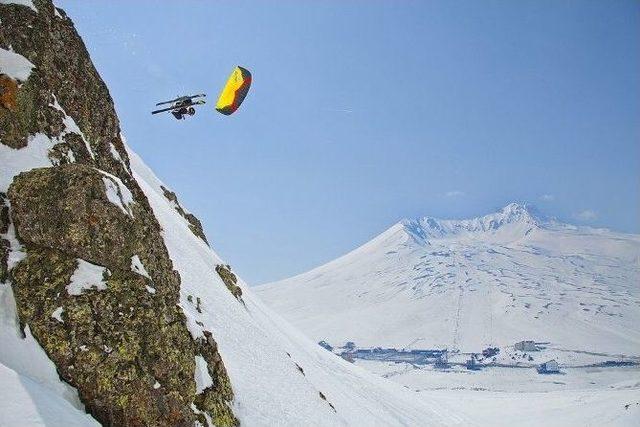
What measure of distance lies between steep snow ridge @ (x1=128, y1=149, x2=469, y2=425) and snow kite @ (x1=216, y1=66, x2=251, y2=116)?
938 cm

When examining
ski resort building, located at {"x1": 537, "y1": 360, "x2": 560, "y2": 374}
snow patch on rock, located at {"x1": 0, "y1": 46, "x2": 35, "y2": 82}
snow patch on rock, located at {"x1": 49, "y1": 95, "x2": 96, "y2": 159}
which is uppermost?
ski resort building, located at {"x1": 537, "y1": 360, "x2": 560, "y2": 374}

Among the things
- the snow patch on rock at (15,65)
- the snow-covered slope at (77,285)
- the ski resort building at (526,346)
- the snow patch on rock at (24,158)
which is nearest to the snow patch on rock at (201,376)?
the snow-covered slope at (77,285)

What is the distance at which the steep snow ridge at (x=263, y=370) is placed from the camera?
22016mm

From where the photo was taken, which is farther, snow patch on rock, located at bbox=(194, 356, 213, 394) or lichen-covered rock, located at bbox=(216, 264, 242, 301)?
lichen-covered rock, located at bbox=(216, 264, 242, 301)

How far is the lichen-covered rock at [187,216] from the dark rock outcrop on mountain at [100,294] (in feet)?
91.2

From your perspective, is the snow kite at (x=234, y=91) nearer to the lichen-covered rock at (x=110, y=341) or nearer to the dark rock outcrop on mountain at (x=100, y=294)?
the dark rock outcrop on mountain at (x=100, y=294)

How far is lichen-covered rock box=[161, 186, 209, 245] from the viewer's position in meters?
46.2

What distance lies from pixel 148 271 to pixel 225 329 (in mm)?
12034

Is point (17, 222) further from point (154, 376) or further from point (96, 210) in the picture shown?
point (154, 376)

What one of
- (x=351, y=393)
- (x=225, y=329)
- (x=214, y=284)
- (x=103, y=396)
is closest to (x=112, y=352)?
(x=103, y=396)

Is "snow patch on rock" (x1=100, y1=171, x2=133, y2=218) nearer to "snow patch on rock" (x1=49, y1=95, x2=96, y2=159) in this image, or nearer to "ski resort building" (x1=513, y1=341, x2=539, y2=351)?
"snow patch on rock" (x1=49, y1=95, x2=96, y2=159)

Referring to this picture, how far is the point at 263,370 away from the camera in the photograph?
25.5 metres

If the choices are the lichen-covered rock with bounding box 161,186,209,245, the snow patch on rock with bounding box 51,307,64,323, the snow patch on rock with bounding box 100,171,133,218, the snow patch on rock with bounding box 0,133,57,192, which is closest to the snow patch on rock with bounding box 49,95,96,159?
the snow patch on rock with bounding box 0,133,57,192

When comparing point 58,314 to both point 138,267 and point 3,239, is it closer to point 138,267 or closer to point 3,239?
point 3,239
